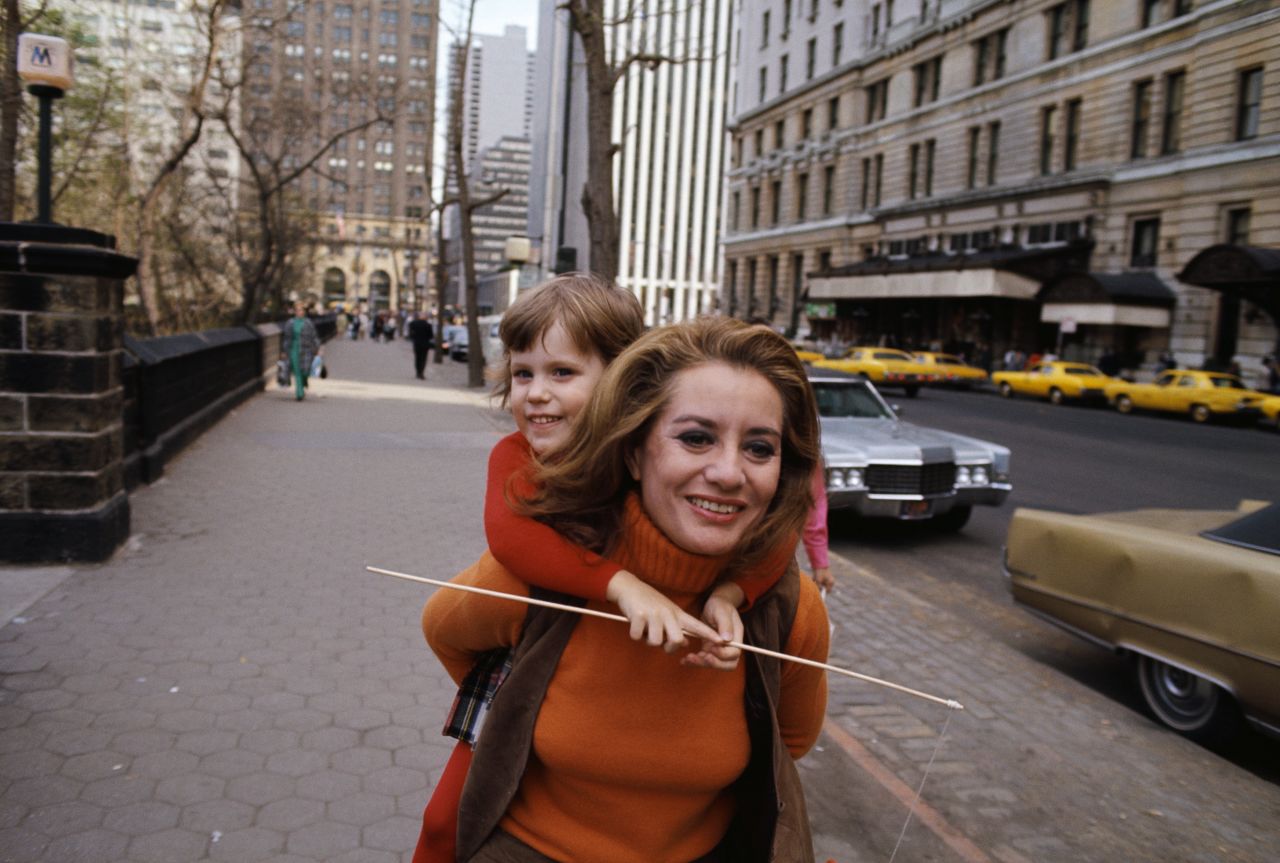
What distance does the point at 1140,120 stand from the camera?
1510 inches

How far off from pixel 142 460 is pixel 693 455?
9315 mm

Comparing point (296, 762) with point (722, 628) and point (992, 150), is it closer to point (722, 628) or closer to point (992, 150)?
point (722, 628)

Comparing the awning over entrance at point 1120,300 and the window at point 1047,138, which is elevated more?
the window at point 1047,138

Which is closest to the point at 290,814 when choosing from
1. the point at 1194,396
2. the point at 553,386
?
the point at 553,386

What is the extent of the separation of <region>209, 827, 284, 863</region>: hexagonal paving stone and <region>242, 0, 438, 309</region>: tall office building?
19776mm

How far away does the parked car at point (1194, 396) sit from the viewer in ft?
86.2

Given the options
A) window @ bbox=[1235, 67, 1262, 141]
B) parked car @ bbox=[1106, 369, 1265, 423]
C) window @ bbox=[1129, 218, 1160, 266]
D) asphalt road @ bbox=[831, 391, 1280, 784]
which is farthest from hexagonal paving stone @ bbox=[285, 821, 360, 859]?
window @ bbox=[1129, 218, 1160, 266]

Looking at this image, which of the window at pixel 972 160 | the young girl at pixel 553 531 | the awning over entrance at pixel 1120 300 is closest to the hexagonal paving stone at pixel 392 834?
the young girl at pixel 553 531

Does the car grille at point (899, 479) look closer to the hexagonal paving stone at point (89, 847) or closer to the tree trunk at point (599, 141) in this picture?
the tree trunk at point (599, 141)

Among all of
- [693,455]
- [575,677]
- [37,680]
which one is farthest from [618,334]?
[37,680]

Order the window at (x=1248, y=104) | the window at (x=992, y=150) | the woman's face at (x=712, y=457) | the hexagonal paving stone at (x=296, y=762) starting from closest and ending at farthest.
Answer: the woman's face at (x=712, y=457), the hexagonal paving stone at (x=296, y=762), the window at (x=1248, y=104), the window at (x=992, y=150)

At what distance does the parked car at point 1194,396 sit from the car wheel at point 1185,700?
24.5 meters

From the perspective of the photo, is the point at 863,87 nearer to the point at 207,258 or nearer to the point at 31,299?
the point at 207,258

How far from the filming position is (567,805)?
1.88 metres
